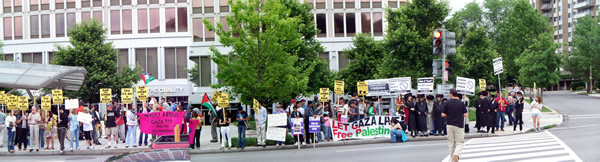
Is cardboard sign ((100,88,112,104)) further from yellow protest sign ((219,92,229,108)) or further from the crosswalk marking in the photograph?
the crosswalk marking

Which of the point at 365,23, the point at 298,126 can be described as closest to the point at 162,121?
the point at 298,126

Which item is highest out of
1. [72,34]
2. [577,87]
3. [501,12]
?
[501,12]

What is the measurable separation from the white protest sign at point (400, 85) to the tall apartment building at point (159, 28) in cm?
2191

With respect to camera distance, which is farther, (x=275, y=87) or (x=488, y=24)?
(x=488, y=24)

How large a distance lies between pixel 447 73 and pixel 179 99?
32869 mm

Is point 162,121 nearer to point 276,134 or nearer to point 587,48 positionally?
point 276,134

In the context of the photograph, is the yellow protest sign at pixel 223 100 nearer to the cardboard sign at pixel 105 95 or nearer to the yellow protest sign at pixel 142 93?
the yellow protest sign at pixel 142 93

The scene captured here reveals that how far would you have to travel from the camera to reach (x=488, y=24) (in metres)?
82.2

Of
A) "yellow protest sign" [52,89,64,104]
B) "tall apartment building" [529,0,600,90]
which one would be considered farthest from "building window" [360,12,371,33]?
"tall apartment building" [529,0,600,90]

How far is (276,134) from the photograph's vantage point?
1911cm

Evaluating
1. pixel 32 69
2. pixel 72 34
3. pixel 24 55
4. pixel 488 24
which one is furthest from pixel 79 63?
pixel 488 24

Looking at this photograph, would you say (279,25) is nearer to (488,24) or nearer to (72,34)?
(72,34)

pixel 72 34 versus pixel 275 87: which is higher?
pixel 72 34

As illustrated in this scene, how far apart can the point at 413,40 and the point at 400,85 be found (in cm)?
1106
